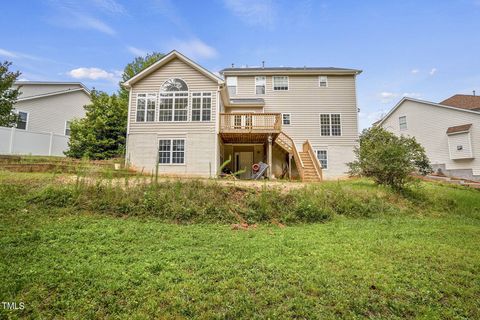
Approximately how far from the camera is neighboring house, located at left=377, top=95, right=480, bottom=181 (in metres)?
19.0

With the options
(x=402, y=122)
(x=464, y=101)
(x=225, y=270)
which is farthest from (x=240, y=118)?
(x=464, y=101)

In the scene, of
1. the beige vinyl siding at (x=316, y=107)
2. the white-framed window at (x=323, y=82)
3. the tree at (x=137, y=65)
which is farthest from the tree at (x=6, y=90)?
the white-framed window at (x=323, y=82)

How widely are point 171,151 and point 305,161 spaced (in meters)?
8.56

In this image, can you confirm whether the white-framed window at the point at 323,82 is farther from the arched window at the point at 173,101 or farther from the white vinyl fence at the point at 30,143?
the white vinyl fence at the point at 30,143

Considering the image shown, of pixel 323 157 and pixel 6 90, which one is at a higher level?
pixel 6 90

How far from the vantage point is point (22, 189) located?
7230 mm

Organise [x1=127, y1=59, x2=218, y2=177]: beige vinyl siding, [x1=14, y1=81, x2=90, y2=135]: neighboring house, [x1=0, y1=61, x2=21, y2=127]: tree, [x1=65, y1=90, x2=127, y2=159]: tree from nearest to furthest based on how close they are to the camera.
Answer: [x1=0, y1=61, x2=21, y2=127]: tree, [x1=127, y1=59, x2=218, y2=177]: beige vinyl siding, [x1=65, y1=90, x2=127, y2=159]: tree, [x1=14, y1=81, x2=90, y2=135]: neighboring house

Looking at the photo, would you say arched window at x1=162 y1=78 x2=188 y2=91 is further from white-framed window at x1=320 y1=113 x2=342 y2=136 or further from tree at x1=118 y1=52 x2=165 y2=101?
tree at x1=118 y1=52 x2=165 y2=101

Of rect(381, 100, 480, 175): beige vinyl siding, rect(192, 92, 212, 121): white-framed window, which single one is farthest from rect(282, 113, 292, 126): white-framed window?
rect(381, 100, 480, 175): beige vinyl siding

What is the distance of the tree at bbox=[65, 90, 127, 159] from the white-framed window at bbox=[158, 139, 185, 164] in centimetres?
363

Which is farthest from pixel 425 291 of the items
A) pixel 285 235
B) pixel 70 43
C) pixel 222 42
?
pixel 70 43

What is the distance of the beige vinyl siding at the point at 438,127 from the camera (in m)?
19.0

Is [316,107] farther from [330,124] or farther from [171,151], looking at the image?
[171,151]

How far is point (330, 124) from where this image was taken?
749 inches
